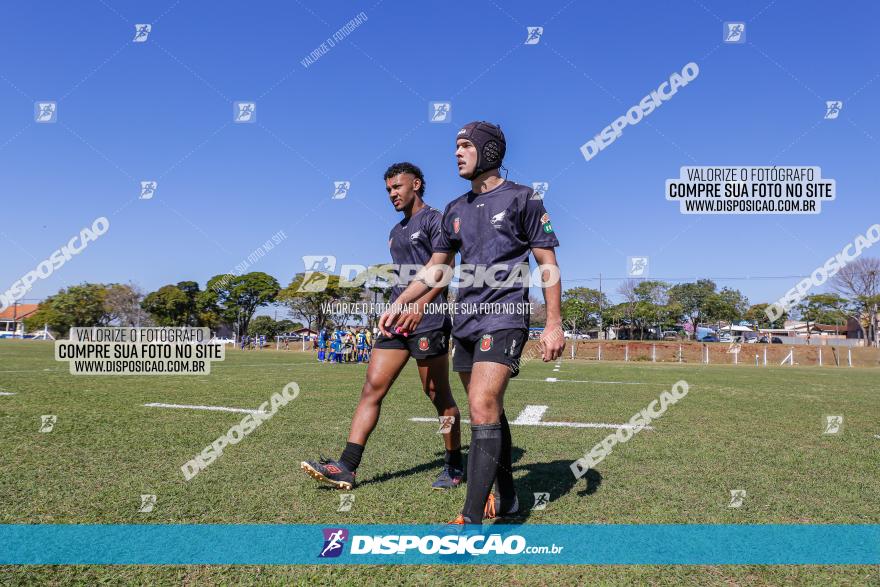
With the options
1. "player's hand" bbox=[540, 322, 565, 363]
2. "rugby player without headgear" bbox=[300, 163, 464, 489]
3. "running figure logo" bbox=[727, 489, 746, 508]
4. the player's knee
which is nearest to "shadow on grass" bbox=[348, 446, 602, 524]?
"rugby player without headgear" bbox=[300, 163, 464, 489]

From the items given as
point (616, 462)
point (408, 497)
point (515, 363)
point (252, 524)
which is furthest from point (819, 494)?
point (252, 524)

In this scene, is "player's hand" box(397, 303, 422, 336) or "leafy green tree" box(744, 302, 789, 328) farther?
"leafy green tree" box(744, 302, 789, 328)

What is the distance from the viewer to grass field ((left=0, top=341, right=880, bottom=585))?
2.54 metres

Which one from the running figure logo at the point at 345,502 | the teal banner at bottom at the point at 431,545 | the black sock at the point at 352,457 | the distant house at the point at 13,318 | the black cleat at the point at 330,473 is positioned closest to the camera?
the teal banner at bottom at the point at 431,545

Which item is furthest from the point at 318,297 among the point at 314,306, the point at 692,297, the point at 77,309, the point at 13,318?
the point at 13,318

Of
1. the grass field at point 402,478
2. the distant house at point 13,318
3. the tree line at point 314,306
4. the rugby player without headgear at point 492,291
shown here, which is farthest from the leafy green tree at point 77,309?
the rugby player without headgear at point 492,291

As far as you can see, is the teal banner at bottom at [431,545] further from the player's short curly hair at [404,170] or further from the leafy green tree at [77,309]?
the leafy green tree at [77,309]

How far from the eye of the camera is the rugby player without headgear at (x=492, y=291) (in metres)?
3.09

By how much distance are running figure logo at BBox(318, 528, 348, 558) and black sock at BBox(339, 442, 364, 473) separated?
1.00 m

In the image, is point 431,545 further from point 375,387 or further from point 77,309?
point 77,309

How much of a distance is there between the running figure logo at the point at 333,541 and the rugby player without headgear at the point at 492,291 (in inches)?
23.0

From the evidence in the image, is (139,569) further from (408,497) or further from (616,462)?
(616,462)

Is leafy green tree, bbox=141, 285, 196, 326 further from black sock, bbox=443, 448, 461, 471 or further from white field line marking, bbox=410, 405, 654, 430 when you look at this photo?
black sock, bbox=443, 448, 461, 471

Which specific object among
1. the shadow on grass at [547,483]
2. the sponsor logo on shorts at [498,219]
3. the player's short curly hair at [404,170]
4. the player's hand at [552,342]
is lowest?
the shadow on grass at [547,483]
